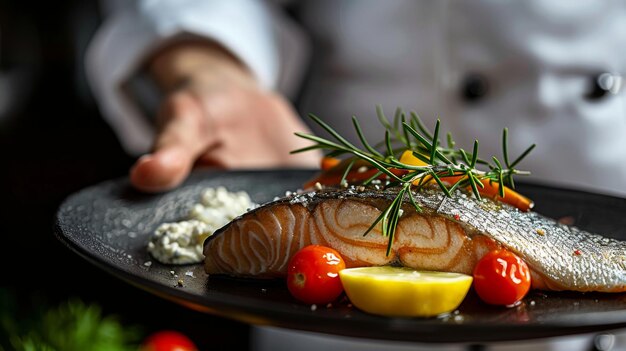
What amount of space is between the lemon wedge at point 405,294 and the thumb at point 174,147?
0.57 m

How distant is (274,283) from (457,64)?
105 cm

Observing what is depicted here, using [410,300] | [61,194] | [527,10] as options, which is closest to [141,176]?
[410,300]

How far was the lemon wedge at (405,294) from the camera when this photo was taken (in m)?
0.88

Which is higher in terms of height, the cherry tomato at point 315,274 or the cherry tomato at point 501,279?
the cherry tomato at point 501,279

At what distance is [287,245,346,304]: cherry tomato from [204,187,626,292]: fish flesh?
47 mm

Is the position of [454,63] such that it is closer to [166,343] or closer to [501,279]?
[166,343]

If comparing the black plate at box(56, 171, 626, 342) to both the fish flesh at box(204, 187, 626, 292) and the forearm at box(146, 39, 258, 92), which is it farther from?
the forearm at box(146, 39, 258, 92)

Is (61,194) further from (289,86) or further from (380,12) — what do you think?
(380,12)

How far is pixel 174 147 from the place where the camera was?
4.88ft

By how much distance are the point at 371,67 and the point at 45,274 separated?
180 cm

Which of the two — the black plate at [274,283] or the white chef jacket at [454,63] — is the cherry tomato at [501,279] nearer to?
the black plate at [274,283]

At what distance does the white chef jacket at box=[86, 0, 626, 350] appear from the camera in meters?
1.85

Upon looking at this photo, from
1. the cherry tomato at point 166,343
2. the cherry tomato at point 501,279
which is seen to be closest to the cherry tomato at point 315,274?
the cherry tomato at point 501,279

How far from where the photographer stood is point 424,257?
1028mm
